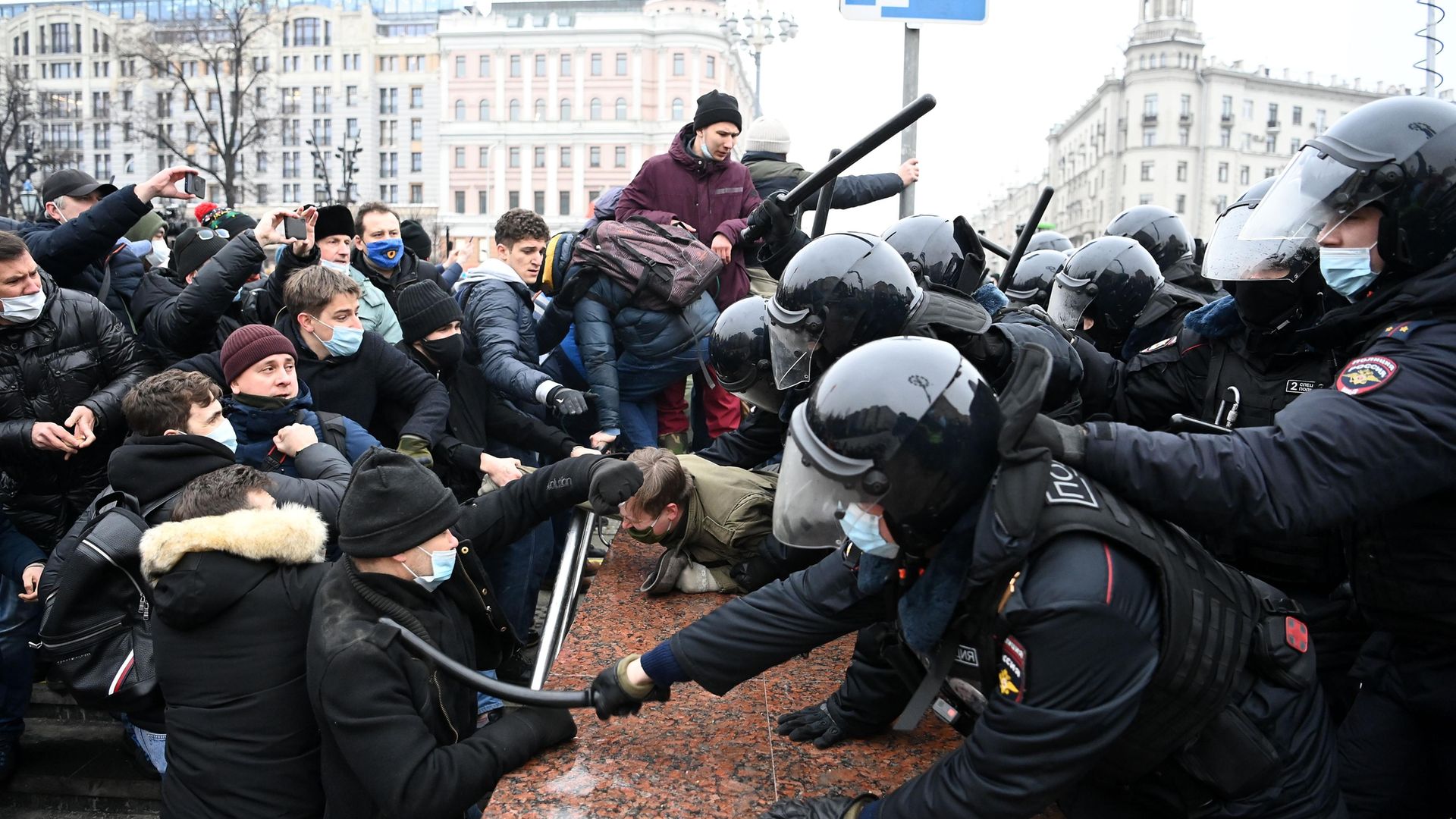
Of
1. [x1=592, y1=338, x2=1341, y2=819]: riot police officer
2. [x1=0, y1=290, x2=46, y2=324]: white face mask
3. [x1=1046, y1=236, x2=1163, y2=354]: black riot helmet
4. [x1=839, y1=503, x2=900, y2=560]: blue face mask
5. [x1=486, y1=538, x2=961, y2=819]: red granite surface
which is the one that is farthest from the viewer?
[x1=1046, y1=236, x2=1163, y2=354]: black riot helmet

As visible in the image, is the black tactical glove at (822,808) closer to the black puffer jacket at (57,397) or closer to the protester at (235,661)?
the protester at (235,661)

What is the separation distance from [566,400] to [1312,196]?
2.82 metres

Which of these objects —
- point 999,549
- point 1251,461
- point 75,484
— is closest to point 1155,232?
point 1251,461

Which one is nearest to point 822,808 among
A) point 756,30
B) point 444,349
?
point 444,349

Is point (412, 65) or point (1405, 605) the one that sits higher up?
point (412, 65)

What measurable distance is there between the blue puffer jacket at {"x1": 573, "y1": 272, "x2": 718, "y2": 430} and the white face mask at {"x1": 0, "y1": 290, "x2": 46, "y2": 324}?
2228 mm

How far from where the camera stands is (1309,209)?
2.50 meters

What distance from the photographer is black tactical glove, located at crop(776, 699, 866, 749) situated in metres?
2.90

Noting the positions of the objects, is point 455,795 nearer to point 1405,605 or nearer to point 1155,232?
point 1405,605

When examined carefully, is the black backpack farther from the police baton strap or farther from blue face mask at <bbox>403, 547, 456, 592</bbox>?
the police baton strap

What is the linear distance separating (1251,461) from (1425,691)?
37.3 inches

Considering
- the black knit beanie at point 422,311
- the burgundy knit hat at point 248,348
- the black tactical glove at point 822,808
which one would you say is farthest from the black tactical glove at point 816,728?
the black knit beanie at point 422,311

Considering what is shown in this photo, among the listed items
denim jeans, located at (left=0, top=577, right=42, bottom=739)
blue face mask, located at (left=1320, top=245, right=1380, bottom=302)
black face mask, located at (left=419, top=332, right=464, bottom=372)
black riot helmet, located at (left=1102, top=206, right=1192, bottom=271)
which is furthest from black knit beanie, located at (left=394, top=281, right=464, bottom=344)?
blue face mask, located at (left=1320, top=245, right=1380, bottom=302)

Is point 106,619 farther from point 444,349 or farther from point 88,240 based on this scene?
point 88,240
